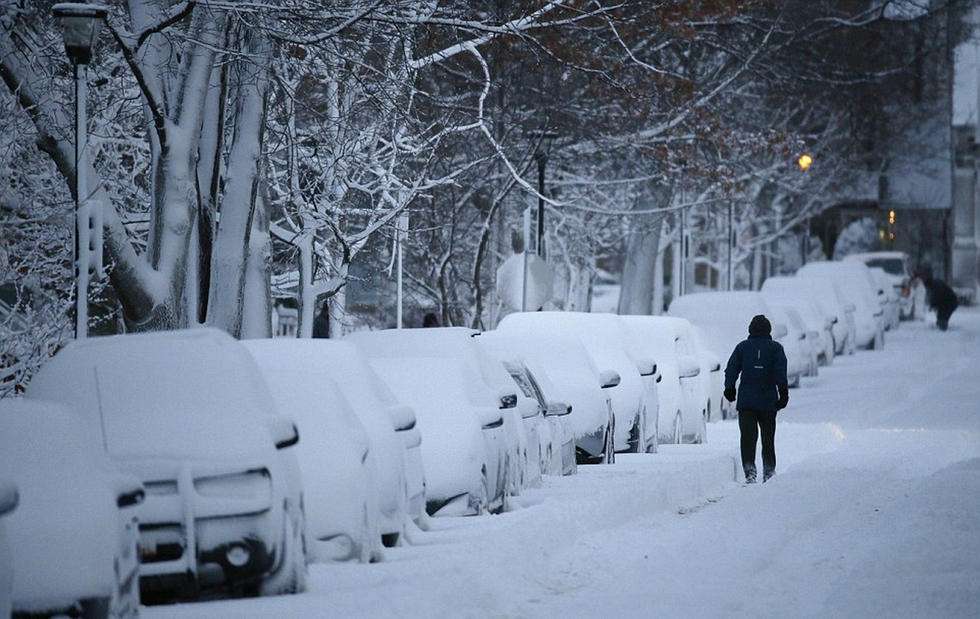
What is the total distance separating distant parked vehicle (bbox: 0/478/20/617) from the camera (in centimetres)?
832

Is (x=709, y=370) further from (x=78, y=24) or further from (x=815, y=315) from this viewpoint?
(x=815, y=315)

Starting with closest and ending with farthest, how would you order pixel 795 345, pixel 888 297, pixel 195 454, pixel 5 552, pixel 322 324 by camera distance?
pixel 5 552, pixel 195 454, pixel 322 324, pixel 795 345, pixel 888 297

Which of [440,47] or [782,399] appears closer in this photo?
[782,399]

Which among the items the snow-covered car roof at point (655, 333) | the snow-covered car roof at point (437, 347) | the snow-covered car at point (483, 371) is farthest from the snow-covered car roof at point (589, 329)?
the snow-covered car roof at point (437, 347)

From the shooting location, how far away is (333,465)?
12.8 metres

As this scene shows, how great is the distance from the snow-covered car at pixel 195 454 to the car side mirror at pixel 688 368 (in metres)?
14.6

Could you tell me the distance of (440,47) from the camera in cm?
2623

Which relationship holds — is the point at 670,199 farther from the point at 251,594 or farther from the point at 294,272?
the point at 251,594

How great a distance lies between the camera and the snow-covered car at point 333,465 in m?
12.8

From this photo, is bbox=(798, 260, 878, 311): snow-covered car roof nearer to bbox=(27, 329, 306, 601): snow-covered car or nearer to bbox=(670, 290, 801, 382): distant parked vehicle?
bbox=(670, 290, 801, 382): distant parked vehicle

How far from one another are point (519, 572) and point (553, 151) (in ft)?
83.8

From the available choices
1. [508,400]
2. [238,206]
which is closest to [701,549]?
[508,400]

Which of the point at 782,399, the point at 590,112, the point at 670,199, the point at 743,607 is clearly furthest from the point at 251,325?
the point at 670,199

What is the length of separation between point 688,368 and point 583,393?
5.30 metres
